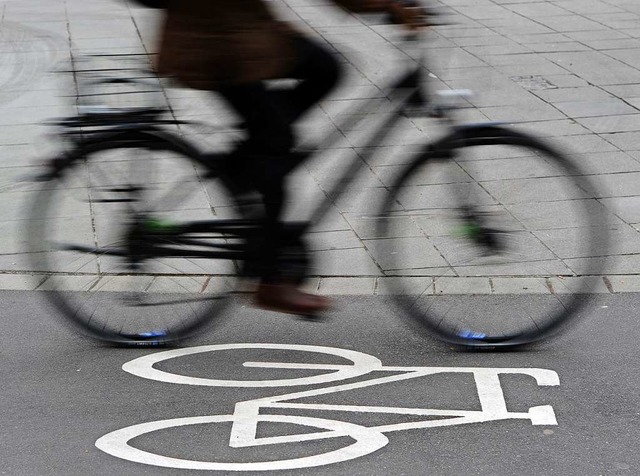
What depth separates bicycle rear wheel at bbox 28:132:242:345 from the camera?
13.8 feet

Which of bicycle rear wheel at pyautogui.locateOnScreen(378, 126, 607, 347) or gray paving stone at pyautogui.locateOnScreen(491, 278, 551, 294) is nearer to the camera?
bicycle rear wheel at pyautogui.locateOnScreen(378, 126, 607, 347)

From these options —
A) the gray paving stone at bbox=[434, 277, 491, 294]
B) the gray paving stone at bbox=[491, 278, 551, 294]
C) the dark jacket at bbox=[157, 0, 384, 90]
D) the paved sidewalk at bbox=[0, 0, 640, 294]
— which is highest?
the dark jacket at bbox=[157, 0, 384, 90]

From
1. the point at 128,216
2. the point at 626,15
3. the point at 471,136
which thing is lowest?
the point at 626,15

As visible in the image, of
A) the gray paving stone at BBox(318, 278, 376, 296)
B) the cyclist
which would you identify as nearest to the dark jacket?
the cyclist

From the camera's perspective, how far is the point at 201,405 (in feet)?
13.2

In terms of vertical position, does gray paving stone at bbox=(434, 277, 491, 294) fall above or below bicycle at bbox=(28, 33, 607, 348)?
below

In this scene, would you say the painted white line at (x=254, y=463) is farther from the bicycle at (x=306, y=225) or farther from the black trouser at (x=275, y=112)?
the black trouser at (x=275, y=112)

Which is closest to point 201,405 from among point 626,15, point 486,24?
point 486,24

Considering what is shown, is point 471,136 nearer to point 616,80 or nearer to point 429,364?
point 429,364

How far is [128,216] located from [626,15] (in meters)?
8.63

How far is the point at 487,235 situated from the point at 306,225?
0.75 metres

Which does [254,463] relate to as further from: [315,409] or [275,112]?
[275,112]

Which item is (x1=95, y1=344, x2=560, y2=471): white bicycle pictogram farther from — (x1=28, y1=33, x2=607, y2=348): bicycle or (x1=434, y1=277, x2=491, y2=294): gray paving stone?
(x1=434, y1=277, x2=491, y2=294): gray paving stone

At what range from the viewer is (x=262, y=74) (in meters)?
3.89
